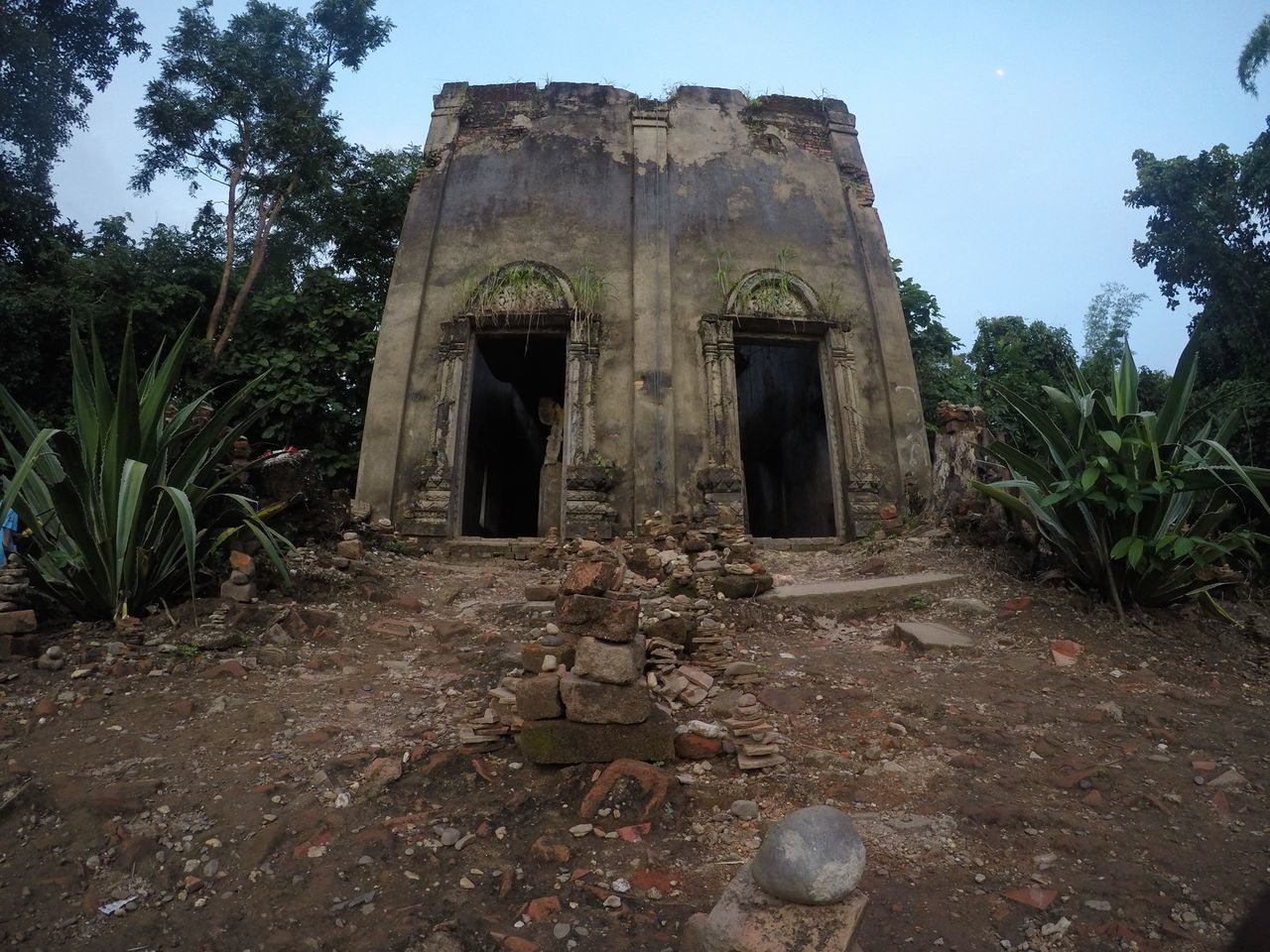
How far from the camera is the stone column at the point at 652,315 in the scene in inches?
304

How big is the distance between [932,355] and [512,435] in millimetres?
6686

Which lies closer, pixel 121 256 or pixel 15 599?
pixel 15 599

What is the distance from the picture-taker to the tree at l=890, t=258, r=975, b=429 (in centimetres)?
1031

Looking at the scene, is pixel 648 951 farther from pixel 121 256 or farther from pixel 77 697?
pixel 121 256

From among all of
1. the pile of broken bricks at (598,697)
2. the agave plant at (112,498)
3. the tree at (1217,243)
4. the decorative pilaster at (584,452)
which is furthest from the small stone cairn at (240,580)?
the tree at (1217,243)

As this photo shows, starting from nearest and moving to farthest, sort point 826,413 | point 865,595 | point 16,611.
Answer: point 16,611, point 865,595, point 826,413

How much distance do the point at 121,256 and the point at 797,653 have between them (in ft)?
36.6

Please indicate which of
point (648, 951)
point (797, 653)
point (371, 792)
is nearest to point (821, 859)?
point (648, 951)

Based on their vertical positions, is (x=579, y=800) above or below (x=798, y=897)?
below

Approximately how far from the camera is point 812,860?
1469 millimetres

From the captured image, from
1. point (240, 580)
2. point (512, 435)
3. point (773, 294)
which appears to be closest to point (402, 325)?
point (512, 435)

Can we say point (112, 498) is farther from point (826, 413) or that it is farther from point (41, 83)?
point (41, 83)

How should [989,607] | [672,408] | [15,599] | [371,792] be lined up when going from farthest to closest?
[672,408] → [989,607] → [15,599] → [371,792]

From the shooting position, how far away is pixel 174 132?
11.3m
